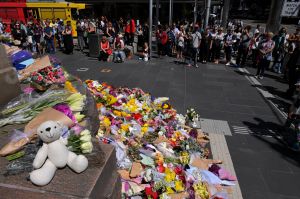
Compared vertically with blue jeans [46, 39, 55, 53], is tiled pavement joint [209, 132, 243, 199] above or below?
below

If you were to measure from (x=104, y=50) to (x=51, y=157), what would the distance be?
11154mm

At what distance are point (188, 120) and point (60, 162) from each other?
4.72m

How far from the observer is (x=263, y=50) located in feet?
35.0

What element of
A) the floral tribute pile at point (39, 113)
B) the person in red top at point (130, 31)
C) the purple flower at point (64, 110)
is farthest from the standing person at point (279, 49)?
the purple flower at point (64, 110)

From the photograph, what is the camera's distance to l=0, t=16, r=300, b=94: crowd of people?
37.2 ft

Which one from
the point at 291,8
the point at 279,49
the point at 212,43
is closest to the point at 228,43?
the point at 212,43

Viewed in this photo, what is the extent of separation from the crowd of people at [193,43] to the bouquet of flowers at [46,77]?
7948mm

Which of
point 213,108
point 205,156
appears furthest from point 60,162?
point 213,108

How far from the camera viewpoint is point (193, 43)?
12.2 metres

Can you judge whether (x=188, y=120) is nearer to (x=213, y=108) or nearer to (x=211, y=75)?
(x=213, y=108)

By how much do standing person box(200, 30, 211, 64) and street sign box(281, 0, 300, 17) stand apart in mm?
3649

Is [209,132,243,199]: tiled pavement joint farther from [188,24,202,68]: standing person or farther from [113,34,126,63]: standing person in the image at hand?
[113,34,126,63]: standing person

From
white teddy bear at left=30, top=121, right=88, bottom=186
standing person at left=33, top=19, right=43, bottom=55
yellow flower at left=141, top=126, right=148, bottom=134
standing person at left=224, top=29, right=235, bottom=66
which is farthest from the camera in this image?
standing person at left=33, top=19, right=43, bottom=55

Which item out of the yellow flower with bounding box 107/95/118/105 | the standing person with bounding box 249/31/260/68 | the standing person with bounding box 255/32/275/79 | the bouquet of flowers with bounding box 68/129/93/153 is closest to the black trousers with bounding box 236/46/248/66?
the standing person with bounding box 249/31/260/68
